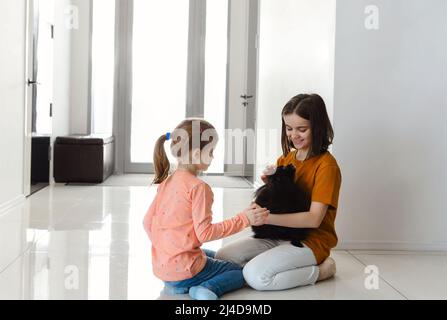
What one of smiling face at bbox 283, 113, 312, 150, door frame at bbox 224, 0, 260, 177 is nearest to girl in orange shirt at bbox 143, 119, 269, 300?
smiling face at bbox 283, 113, 312, 150

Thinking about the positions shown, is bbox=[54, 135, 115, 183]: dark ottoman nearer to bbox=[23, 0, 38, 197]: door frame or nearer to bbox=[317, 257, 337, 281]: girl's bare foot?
bbox=[23, 0, 38, 197]: door frame

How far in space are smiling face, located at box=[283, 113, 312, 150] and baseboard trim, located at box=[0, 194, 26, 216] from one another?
7.12 feet

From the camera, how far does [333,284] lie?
2.23 m

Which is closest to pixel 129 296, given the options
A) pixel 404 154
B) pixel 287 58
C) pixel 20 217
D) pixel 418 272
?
pixel 418 272

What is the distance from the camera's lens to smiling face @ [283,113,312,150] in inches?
88.3

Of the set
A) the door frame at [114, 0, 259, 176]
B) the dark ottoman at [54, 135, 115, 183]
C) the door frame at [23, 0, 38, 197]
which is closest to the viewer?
the door frame at [23, 0, 38, 197]

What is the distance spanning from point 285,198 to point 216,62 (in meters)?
4.97

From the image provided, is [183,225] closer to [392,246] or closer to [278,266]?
[278,266]

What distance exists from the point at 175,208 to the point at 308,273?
0.56 meters

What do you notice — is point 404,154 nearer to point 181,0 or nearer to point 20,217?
point 20,217

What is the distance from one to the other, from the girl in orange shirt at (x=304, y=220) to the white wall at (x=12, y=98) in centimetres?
212

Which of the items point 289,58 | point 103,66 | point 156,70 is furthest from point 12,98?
point 156,70

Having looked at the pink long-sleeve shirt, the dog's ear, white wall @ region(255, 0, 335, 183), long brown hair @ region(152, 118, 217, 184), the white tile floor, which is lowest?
the white tile floor

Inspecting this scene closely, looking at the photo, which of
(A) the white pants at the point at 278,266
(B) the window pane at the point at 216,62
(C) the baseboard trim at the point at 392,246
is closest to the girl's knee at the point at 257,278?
(A) the white pants at the point at 278,266
